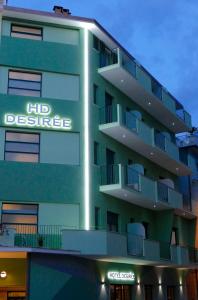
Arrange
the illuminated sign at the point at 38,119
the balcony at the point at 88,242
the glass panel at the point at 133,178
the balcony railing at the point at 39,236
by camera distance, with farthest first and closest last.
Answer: the glass panel at the point at 133,178 < the illuminated sign at the point at 38,119 < the balcony railing at the point at 39,236 < the balcony at the point at 88,242

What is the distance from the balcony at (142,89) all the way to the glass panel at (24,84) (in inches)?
176

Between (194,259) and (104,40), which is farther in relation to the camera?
(194,259)

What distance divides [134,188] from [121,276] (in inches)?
203

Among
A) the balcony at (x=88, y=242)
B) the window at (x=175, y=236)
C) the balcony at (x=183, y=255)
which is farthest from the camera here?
the window at (x=175, y=236)

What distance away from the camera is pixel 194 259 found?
124ft

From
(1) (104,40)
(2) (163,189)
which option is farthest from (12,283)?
(1) (104,40)

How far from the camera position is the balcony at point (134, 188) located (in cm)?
2942

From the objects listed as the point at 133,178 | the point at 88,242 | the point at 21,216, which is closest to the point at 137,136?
the point at 133,178

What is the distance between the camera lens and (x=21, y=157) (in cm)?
2767

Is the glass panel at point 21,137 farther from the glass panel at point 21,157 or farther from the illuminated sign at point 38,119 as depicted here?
the glass panel at point 21,157

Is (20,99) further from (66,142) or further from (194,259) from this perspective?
(194,259)

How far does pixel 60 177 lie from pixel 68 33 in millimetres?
8961

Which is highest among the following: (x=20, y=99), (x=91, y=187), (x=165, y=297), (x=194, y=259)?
(x=20, y=99)

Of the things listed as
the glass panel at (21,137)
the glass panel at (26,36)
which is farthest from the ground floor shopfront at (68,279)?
the glass panel at (26,36)
